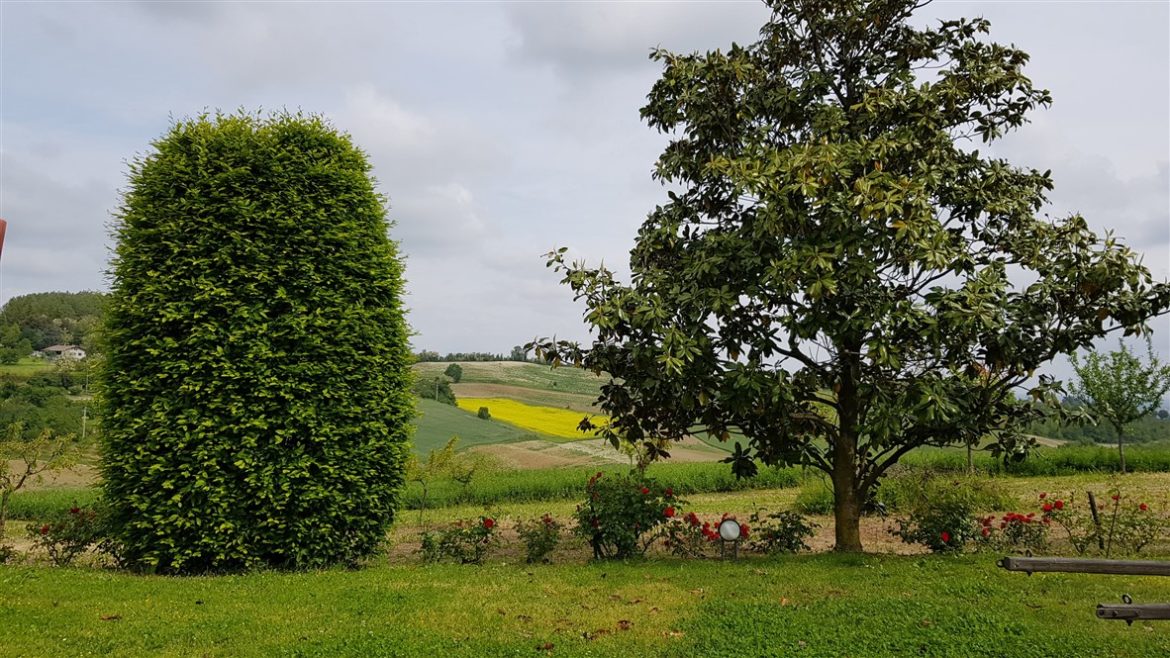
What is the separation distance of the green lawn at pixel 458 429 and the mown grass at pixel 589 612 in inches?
744

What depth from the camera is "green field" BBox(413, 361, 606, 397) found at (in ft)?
159

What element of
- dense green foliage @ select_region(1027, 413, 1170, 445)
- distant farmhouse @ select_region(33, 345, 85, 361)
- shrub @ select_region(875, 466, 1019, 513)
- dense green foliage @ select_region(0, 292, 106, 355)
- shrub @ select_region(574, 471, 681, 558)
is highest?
dense green foliage @ select_region(0, 292, 106, 355)

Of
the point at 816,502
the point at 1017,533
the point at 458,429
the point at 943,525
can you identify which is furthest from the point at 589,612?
the point at 458,429

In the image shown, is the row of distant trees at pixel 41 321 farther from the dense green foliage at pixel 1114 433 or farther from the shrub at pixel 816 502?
the dense green foliage at pixel 1114 433

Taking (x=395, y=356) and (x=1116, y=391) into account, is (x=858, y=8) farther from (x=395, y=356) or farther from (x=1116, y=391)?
(x=1116, y=391)

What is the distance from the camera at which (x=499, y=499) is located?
20.2m

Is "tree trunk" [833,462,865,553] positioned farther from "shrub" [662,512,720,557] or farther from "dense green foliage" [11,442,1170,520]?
"dense green foliage" [11,442,1170,520]

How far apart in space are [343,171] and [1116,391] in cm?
2380

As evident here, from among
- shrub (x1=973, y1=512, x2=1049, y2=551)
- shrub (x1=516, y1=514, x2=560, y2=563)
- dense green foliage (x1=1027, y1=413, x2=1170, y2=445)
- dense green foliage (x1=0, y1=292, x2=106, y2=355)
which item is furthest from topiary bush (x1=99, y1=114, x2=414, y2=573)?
dense green foliage (x1=0, y1=292, x2=106, y2=355)

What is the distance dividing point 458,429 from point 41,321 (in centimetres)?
3256

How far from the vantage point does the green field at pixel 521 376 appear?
159ft

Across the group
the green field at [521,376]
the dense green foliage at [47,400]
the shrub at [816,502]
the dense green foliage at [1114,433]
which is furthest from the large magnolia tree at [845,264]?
Answer: the green field at [521,376]

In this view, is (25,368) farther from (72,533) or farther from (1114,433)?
(1114,433)

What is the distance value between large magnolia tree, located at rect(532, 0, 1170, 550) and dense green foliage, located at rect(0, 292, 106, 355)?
41.4 meters
